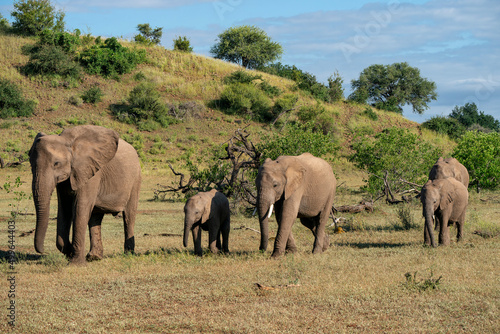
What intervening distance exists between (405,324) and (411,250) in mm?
6180

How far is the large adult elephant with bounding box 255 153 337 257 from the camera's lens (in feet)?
37.7

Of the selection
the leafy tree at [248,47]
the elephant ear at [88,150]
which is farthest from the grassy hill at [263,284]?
the leafy tree at [248,47]

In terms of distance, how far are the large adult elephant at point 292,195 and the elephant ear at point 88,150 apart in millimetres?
3038

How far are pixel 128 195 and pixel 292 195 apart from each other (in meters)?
3.47

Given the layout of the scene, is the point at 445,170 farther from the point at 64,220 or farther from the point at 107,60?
the point at 107,60

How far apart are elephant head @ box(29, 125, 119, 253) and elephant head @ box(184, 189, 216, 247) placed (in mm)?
2055

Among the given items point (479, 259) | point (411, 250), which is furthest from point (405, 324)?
point (411, 250)

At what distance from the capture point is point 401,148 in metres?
25.4

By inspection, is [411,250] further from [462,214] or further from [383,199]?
[383,199]

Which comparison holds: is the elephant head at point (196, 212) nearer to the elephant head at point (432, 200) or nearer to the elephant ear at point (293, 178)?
the elephant ear at point (293, 178)

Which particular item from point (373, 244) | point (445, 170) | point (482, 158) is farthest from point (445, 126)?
point (373, 244)

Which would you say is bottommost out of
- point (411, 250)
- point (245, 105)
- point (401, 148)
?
point (411, 250)

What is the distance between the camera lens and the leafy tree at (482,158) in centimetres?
2652

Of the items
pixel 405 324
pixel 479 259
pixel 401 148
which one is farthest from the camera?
pixel 401 148
